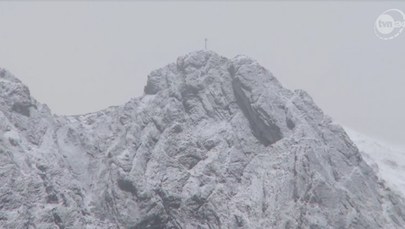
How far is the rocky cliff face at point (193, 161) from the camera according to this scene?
2242 inches

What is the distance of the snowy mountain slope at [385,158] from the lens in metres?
75.6

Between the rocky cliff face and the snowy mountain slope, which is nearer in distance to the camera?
the rocky cliff face

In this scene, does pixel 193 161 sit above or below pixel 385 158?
below

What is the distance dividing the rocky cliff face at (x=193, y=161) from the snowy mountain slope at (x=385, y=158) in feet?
32.5

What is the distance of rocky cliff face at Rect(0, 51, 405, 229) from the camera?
56.9 metres

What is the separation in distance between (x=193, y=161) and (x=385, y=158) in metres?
38.5

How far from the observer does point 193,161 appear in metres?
63.6

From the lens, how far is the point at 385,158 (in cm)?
8588

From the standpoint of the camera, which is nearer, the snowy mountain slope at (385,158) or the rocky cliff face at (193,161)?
the rocky cliff face at (193,161)

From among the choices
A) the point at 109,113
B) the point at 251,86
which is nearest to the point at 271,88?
the point at 251,86

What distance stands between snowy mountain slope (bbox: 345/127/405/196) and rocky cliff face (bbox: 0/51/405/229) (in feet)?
32.5

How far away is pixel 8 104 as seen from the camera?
6131 centimetres

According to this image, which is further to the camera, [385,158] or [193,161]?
[385,158]

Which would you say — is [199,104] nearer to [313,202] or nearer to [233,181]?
[233,181]
